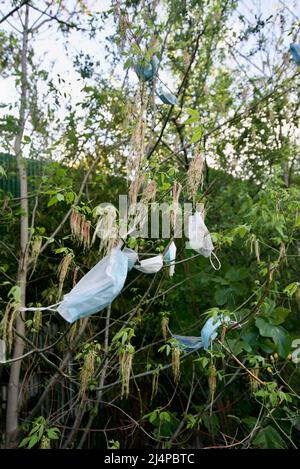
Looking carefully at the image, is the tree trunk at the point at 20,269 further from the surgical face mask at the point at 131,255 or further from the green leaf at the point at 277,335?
the green leaf at the point at 277,335

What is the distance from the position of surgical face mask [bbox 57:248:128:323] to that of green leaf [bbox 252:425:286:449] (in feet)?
4.71

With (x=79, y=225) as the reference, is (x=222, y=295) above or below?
below

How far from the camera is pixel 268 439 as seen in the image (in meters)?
3.01

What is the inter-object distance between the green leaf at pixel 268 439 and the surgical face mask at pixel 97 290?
1.44 m

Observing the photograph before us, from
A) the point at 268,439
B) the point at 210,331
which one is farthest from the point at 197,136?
the point at 268,439

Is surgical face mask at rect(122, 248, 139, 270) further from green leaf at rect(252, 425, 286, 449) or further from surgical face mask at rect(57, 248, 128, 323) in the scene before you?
green leaf at rect(252, 425, 286, 449)

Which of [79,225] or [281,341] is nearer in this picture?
[79,225]

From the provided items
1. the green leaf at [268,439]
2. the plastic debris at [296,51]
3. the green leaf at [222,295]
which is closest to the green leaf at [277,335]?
the green leaf at [222,295]

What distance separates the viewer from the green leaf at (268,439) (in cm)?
299

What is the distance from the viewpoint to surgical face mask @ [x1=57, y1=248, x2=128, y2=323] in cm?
208

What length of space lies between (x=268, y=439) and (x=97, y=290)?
5.03ft

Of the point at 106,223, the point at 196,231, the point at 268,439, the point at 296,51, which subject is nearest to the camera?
the point at 106,223

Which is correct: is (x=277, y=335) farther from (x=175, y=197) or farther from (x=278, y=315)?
(x=175, y=197)

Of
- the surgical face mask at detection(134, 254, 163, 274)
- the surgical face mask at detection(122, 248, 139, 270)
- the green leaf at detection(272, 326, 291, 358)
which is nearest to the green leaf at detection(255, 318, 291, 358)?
the green leaf at detection(272, 326, 291, 358)
